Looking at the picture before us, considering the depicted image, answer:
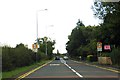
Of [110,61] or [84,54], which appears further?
[84,54]

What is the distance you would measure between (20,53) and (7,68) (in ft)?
32.9

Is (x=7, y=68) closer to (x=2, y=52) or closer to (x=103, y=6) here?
(x=2, y=52)

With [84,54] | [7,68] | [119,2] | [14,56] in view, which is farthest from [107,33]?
[84,54]

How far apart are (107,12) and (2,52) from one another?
22.8m

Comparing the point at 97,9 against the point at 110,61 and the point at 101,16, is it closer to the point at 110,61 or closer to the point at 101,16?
the point at 101,16

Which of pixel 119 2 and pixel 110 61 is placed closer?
pixel 119 2

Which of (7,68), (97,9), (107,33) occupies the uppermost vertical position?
(97,9)

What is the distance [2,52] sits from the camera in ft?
112

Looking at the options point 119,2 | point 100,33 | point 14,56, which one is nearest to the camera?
point 14,56

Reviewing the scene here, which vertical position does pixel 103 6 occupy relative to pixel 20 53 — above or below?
above

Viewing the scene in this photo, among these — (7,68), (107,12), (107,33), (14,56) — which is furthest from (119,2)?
(7,68)

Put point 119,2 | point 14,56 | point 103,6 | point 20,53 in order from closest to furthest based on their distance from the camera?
point 14,56 → point 20,53 → point 119,2 → point 103,6

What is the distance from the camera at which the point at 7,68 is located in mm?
35875

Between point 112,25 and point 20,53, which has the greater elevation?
point 112,25
